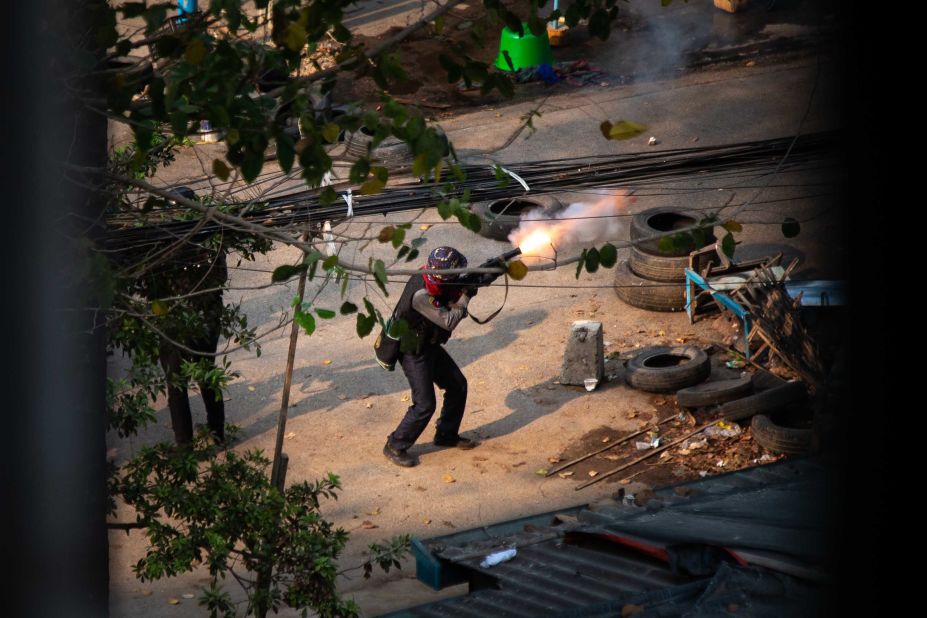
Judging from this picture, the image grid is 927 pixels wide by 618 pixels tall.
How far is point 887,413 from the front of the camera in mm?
1460

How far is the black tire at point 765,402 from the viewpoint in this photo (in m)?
9.30

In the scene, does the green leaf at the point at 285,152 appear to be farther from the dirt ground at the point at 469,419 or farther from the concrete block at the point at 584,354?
the concrete block at the point at 584,354

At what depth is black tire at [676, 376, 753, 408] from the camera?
9.52m

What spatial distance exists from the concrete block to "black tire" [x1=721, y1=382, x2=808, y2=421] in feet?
4.49

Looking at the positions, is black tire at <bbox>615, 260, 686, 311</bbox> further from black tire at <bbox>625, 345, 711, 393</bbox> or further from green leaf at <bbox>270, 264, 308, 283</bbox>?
green leaf at <bbox>270, 264, 308, 283</bbox>

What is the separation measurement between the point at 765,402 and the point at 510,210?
17.6ft

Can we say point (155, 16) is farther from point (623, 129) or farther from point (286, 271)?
point (623, 129)

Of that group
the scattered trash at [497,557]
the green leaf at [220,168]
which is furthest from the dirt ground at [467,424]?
the green leaf at [220,168]

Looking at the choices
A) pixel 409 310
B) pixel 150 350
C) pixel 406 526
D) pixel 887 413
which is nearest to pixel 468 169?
pixel 409 310

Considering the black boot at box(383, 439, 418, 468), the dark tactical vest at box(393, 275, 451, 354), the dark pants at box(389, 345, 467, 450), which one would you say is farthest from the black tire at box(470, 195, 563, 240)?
the black boot at box(383, 439, 418, 468)

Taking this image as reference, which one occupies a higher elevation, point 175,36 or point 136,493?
point 175,36

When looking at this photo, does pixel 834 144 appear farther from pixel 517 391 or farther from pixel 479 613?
pixel 517 391

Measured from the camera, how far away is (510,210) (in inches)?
541

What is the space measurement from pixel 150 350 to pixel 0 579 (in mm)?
3419
